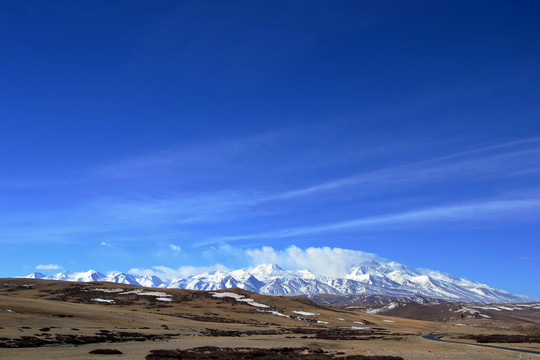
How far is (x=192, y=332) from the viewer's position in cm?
8812

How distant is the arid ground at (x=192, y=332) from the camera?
170 feet

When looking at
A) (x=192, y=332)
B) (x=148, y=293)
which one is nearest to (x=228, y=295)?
(x=148, y=293)

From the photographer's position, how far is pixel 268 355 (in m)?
50.7

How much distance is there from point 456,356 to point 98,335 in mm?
52430

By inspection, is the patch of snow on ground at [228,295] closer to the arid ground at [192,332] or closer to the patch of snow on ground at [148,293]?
the arid ground at [192,332]

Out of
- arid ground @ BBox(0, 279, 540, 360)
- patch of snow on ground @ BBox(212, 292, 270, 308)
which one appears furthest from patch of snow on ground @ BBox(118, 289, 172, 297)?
patch of snow on ground @ BBox(212, 292, 270, 308)

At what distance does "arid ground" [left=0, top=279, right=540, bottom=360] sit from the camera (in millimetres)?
51812

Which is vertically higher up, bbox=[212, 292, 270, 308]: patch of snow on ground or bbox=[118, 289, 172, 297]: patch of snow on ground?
bbox=[118, 289, 172, 297]: patch of snow on ground

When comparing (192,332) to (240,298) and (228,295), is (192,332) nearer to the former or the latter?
(240,298)

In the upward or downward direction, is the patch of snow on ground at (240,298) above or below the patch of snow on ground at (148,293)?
below

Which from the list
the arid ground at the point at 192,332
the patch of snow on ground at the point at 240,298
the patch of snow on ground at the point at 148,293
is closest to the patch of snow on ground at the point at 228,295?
the patch of snow on ground at the point at 240,298

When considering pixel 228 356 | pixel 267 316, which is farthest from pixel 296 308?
pixel 228 356

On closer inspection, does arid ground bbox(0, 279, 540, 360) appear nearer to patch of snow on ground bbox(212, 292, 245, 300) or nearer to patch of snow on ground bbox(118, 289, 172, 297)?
patch of snow on ground bbox(118, 289, 172, 297)

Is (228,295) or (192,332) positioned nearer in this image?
(192,332)
